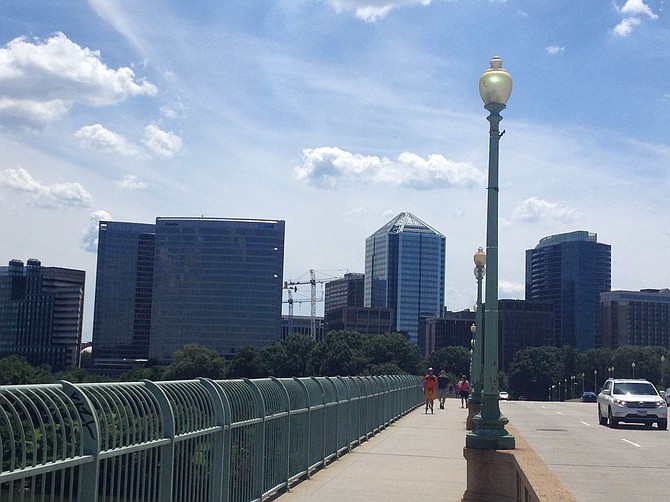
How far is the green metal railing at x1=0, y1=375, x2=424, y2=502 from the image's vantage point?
5098 mm

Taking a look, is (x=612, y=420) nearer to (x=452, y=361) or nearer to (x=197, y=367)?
(x=197, y=367)

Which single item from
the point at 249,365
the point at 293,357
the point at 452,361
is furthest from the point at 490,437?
the point at 452,361

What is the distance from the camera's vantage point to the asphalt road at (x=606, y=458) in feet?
47.7

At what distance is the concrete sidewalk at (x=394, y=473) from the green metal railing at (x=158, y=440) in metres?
0.55

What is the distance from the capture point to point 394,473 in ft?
52.5

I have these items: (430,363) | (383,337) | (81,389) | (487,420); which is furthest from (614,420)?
(430,363)

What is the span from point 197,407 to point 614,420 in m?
25.3

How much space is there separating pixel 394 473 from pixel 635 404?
1669 cm

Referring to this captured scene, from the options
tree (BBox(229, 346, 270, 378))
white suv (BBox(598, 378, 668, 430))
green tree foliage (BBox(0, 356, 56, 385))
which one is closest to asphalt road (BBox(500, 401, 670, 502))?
white suv (BBox(598, 378, 668, 430))

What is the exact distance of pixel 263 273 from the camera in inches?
7854

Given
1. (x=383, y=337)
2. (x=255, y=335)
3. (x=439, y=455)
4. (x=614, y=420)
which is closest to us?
(x=439, y=455)

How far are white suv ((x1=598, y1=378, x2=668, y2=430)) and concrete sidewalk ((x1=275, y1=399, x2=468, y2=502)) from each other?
25.6 ft

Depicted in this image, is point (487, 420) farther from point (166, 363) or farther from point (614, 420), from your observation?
point (166, 363)

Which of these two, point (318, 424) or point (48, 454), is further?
point (318, 424)
